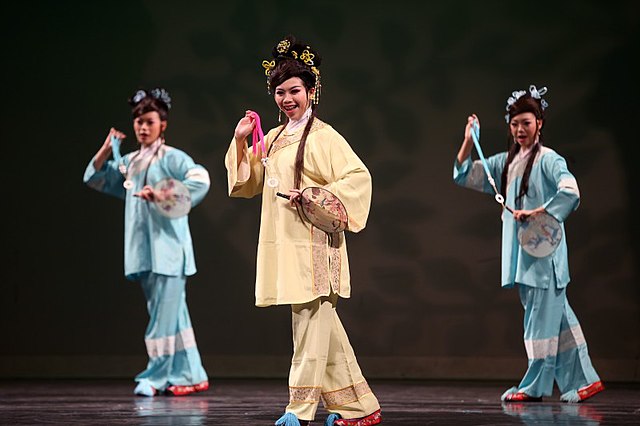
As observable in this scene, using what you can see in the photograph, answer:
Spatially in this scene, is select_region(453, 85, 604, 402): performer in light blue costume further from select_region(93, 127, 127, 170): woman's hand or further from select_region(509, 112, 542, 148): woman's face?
select_region(93, 127, 127, 170): woman's hand

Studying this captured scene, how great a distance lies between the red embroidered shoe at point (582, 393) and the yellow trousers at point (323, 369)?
5.23ft

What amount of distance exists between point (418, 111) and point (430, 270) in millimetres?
986

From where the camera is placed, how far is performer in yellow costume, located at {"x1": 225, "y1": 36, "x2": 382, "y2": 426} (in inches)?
138

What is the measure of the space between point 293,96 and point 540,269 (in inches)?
71.2

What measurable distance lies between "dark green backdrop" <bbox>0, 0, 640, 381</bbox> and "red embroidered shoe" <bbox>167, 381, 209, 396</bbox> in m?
1.09

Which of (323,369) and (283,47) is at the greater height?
(283,47)

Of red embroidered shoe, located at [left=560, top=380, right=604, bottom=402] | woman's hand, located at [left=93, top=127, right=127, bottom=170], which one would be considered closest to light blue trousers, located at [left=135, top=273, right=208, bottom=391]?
woman's hand, located at [left=93, top=127, right=127, bottom=170]

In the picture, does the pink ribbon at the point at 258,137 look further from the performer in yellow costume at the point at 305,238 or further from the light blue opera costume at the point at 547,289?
the light blue opera costume at the point at 547,289

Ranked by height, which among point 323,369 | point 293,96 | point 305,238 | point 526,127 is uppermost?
point 526,127

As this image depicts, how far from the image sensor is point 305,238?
140 inches

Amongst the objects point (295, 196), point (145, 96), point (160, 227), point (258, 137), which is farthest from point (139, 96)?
point (295, 196)

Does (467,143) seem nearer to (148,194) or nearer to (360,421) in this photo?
(148,194)

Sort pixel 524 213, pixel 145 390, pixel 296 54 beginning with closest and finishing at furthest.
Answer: pixel 296 54 → pixel 524 213 → pixel 145 390

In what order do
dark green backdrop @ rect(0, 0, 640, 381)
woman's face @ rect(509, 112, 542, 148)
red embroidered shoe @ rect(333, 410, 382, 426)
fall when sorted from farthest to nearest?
1. dark green backdrop @ rect(0, 0, 640, 381)
2. woman's face @ rect(509, 112, 542, 148)
3. red embroidered shoe @ rect(333, 410, 382, 426)
